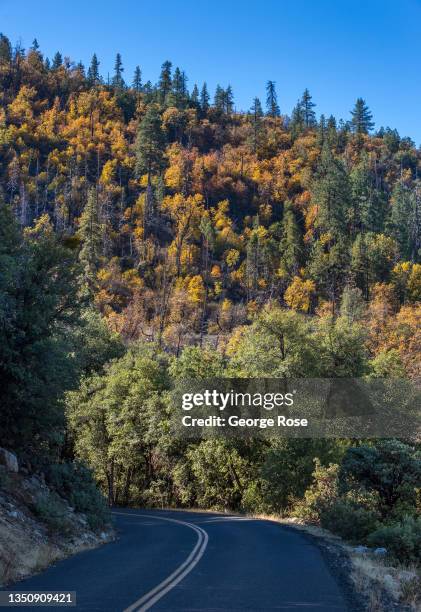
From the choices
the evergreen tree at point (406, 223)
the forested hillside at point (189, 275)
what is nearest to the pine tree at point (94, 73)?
the forested hillside at point (189, 275)

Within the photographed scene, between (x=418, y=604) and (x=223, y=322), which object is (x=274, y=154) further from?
(x=418, y=604)

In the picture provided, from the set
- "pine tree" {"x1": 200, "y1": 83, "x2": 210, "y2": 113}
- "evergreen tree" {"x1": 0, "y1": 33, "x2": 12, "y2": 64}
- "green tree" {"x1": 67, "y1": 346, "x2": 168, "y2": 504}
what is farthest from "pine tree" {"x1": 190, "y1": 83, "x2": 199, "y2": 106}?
"green tree" {"x1": 67, "y1": 346, "x2": 168, "y2": 504}

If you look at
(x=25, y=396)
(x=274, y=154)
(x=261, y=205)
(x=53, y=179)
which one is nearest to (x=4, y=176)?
(x=53, y=179)

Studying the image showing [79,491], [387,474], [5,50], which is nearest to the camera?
[79,491]

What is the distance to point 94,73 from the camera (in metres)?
186

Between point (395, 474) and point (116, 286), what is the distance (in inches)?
3068

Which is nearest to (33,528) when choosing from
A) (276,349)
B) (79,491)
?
(79,491)

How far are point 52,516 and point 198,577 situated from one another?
23.4ft

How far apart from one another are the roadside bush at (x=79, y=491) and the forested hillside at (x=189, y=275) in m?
0.92

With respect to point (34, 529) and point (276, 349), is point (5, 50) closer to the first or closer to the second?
point (276, 349)

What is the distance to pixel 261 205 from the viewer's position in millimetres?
129375

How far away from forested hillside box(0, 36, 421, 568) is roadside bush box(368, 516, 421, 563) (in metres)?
0.58

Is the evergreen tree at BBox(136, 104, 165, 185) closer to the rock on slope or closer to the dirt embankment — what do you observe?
the dirt embankment

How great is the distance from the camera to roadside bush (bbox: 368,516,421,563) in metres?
16.6
